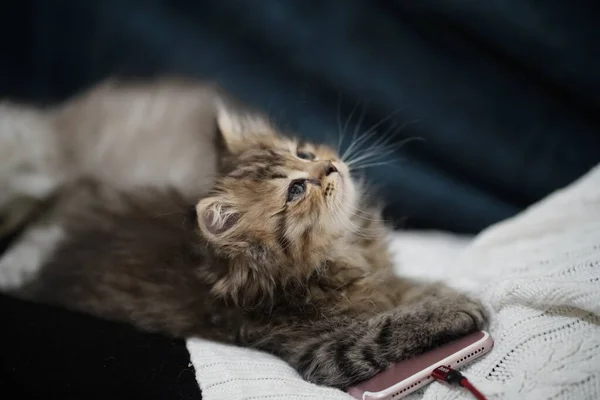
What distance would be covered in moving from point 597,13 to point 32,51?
6.47 ft

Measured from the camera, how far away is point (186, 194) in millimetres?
1797

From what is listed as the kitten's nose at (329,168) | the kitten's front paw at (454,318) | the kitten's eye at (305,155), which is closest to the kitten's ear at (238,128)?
the kitten's eye at (305,155)

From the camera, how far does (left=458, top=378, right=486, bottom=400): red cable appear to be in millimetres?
1071

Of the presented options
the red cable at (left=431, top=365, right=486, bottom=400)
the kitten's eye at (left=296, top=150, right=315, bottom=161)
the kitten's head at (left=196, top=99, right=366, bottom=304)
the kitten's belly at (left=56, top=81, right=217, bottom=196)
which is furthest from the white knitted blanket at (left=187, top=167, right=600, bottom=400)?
the kitten's belly at (left=56, top=81, right=217, bottom=196)

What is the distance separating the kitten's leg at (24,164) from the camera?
1797 millimetres

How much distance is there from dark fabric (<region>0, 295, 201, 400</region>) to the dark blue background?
3.13 ft

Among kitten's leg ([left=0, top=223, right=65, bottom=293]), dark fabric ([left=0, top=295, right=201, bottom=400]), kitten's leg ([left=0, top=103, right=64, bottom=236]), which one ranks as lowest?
kitten's leg ([left=0, top=223, right=65, bottom=293])

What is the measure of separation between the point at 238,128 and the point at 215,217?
542 mm

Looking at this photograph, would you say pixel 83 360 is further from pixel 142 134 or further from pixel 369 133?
pixel 369 133

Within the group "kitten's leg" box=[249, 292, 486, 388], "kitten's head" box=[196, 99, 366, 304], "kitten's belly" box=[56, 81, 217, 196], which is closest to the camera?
"kitten's leg" box=[249, 292, 486, 388]

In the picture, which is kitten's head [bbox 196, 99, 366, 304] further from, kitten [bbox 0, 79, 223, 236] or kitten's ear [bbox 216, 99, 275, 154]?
kitten [bbox 0, 79, 223, 236]

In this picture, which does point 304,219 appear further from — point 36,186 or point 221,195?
point 36,186

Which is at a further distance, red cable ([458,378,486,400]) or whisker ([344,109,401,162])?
whisker ([344,109,401,162])

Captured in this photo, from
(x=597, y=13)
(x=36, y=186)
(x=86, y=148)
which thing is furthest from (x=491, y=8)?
(x=36, y=186)
